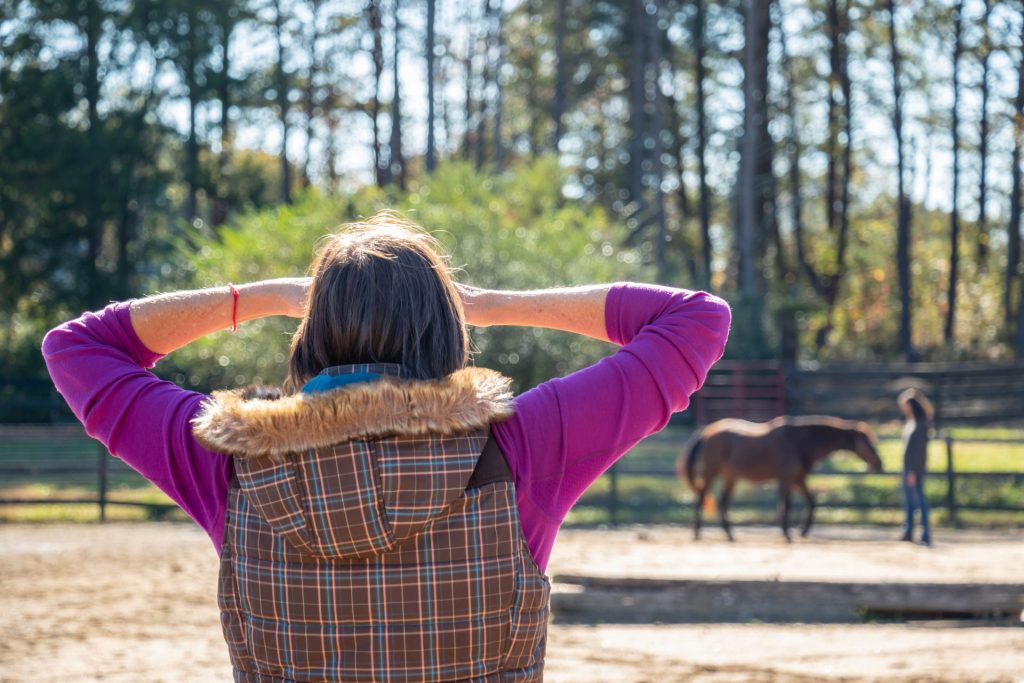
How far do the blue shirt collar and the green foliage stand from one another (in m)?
16.7

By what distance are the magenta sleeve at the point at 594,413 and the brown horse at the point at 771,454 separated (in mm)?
12004

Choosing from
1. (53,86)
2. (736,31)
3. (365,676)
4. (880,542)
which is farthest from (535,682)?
(736,31)

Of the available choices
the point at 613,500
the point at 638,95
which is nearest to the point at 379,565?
the point at 613,500

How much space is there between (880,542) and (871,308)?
33328mm

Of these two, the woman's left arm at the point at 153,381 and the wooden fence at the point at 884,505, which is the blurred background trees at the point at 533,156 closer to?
the wooden fence at the point at 884,505

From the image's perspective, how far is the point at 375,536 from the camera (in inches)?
62.0

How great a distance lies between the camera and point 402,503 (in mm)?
1571

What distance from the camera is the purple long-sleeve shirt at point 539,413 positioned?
1694mm

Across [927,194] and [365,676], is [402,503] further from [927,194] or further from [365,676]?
[927,194]

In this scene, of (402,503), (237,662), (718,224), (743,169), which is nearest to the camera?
(402,503)

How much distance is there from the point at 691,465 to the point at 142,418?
41.1 ft

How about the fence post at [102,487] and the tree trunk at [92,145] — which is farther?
the tree trunk at [92,145]

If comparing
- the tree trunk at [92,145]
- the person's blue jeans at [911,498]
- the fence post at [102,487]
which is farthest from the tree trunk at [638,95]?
the person's blue jeans at [911,498]

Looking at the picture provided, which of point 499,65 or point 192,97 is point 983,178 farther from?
point 192,97
